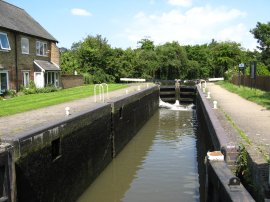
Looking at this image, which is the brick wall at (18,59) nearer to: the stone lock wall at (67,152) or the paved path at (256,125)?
the stone lock wall at (67,152)

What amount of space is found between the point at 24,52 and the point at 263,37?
3636cm

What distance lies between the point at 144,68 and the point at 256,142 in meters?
48.8

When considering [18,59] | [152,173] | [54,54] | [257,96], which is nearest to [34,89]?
[18,59]

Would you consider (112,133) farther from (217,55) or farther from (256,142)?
(217,55)

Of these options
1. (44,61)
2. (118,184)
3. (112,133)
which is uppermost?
(44,61)

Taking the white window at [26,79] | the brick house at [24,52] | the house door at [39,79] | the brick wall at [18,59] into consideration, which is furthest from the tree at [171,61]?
the white window at [26,79]

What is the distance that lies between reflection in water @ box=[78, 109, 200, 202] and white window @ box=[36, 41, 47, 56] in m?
14.3

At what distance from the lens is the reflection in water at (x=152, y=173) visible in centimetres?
1180

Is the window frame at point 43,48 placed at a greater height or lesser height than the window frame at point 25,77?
greater

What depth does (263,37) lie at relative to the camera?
5303 cm

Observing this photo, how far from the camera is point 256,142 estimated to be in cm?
895

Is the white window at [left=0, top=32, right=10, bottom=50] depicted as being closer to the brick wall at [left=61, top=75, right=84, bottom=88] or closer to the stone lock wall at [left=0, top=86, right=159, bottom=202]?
the brick wall at [left=61, top=75, right=84, bottom=88]

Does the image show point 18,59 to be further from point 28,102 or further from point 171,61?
point 171,61

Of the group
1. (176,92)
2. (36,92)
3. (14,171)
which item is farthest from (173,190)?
(176,92)
